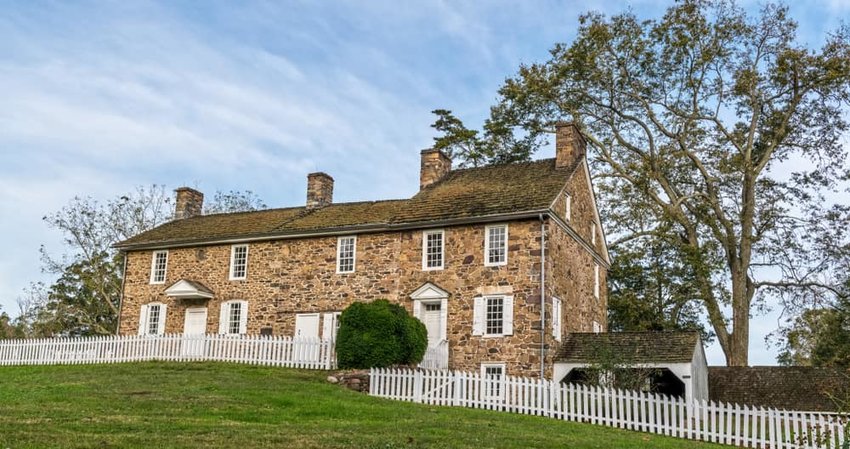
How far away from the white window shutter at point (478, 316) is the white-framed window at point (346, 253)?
14.4ft

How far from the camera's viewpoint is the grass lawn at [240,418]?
12.0 metres

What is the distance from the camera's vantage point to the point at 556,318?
2442 cm

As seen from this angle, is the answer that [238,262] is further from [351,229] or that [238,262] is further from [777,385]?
[777,385]

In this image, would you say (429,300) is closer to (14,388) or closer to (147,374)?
(147,374)

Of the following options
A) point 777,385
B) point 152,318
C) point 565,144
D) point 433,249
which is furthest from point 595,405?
point 152,318

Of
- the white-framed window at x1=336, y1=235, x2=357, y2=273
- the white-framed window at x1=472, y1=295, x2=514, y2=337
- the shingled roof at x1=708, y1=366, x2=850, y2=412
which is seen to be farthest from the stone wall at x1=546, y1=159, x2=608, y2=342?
the white-framed window at x1=336, y1=235, x2=357, y2=273

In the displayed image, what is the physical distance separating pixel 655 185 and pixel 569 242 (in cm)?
976

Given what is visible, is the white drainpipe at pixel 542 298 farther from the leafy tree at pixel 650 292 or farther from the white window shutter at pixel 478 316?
the leafy tree at pixel 650 292

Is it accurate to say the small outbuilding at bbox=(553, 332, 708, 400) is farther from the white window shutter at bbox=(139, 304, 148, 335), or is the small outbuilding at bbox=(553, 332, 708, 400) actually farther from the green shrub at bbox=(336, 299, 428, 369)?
the white window shutter at bbox=(139, 304, 148, 335)

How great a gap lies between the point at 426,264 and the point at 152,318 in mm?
10191

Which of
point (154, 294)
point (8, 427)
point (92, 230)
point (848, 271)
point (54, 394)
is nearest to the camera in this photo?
point (8, 427)

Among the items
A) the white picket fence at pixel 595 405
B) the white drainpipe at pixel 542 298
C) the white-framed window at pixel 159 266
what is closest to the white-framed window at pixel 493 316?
the white drainpipe at pixel 542 298

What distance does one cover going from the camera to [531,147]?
37688mm

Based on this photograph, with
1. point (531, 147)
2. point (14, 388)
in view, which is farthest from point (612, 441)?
point (531, 147)
